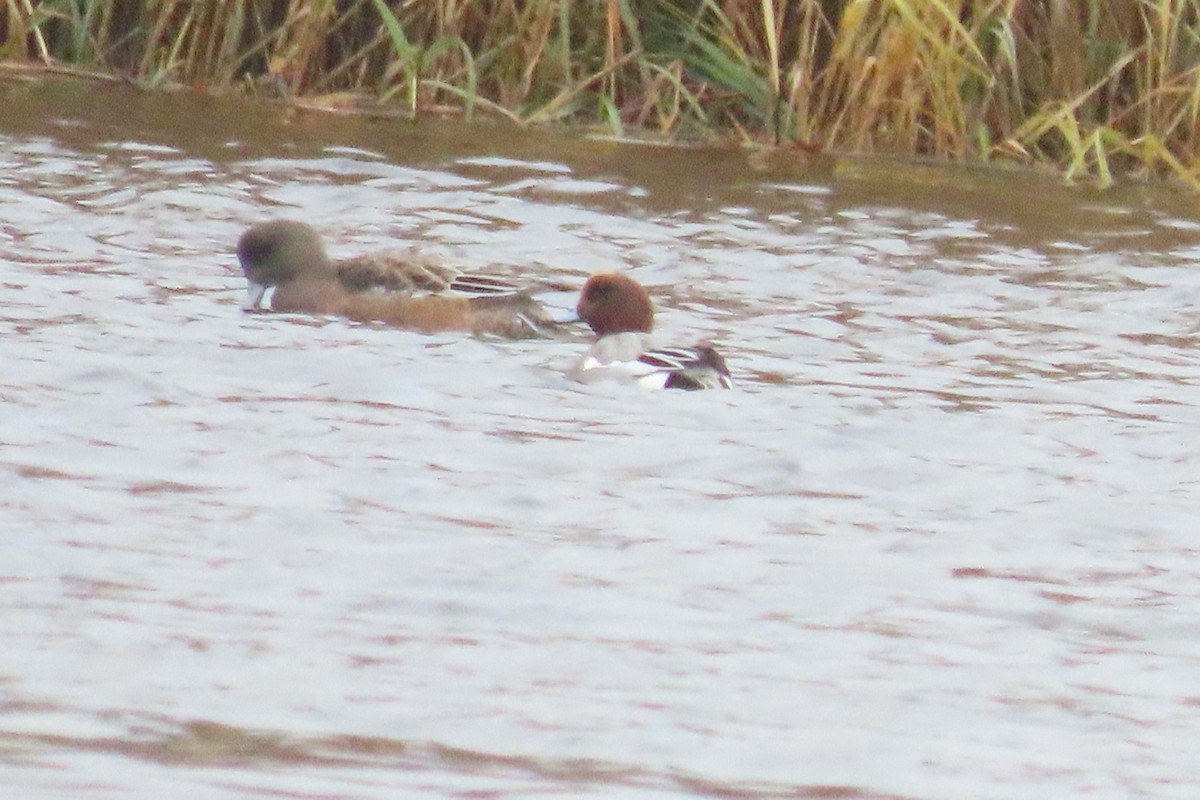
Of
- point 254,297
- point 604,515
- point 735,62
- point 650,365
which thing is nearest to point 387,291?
point 254,297

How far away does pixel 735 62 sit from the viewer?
11.6m

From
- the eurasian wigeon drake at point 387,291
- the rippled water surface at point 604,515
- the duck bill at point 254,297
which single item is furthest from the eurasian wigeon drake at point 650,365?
the duck bill at point 254,297

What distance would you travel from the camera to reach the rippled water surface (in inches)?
162

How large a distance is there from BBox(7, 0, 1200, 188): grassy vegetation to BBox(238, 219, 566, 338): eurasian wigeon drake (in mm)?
2990

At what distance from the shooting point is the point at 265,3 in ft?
39.4

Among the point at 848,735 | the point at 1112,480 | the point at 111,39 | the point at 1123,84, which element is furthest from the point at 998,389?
the point at 111,39

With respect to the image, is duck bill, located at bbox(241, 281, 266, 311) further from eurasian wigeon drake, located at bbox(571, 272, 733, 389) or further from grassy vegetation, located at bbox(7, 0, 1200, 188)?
grassy vegetation, located at bbox(7, 0, 1200, 188)

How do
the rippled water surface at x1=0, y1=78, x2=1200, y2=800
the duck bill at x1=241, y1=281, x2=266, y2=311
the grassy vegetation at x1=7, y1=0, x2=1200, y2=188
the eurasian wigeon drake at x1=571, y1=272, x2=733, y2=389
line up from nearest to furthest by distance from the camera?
the rippled water surface at x1=0, y1=78, x2=1200, y2=800 < the eurasian wigeon drake at x1=571, y1=272, x2=733, y2=389 < the duck bill at x1=241, y1=281, x2=266, y2=311 < the grassy vegetation at x1=7, y1=0, x2=1200, y2=188

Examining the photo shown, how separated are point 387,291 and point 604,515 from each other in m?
2.91

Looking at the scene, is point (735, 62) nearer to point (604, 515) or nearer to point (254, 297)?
point (254, 297)

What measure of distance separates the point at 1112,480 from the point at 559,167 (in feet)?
16.9

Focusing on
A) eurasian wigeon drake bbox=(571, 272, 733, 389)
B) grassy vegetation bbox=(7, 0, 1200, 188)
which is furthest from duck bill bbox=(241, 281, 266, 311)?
grassy vegetation bbox=(7, 0, 1200, 188)

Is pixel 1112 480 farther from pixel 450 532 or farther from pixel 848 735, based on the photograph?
pixel 848 735

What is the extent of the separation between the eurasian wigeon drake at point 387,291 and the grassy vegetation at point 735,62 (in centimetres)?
299
